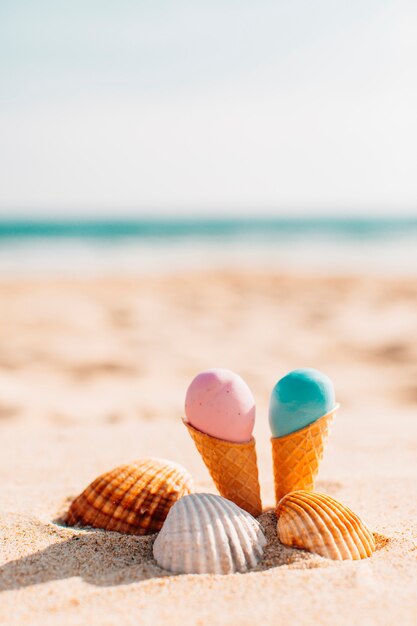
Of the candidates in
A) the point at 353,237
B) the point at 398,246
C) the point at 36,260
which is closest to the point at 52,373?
the point at 36,260

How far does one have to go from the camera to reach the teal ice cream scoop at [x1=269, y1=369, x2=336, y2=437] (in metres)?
2.53

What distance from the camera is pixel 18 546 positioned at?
2.55 metres

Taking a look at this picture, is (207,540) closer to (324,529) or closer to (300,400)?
(324,529)

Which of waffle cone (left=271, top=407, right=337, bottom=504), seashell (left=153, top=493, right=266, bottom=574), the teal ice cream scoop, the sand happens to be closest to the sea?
the sand

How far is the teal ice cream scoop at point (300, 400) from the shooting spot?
253 centimetres

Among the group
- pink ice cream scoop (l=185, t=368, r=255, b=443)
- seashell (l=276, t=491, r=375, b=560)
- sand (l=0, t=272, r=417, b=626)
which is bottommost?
sand (l=0, t=272, r=417, b=626)

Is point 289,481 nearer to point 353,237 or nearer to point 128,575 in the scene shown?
point 128,575

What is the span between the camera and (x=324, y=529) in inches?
92.0

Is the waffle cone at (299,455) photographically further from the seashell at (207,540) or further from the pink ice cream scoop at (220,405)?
the seashell at (207,540)

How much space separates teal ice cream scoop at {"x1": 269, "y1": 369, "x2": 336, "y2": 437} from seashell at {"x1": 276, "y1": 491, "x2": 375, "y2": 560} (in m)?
0.28

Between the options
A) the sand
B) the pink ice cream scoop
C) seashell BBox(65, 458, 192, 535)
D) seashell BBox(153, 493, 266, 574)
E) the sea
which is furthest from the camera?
the sea

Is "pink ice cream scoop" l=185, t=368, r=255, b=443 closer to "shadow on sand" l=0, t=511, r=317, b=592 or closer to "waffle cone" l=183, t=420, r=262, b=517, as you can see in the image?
"waffle cone" l=183, t=420, r=262, b=517

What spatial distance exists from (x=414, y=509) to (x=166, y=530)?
48.1 inches

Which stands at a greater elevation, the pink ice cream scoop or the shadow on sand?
the pink ice cream scoop
